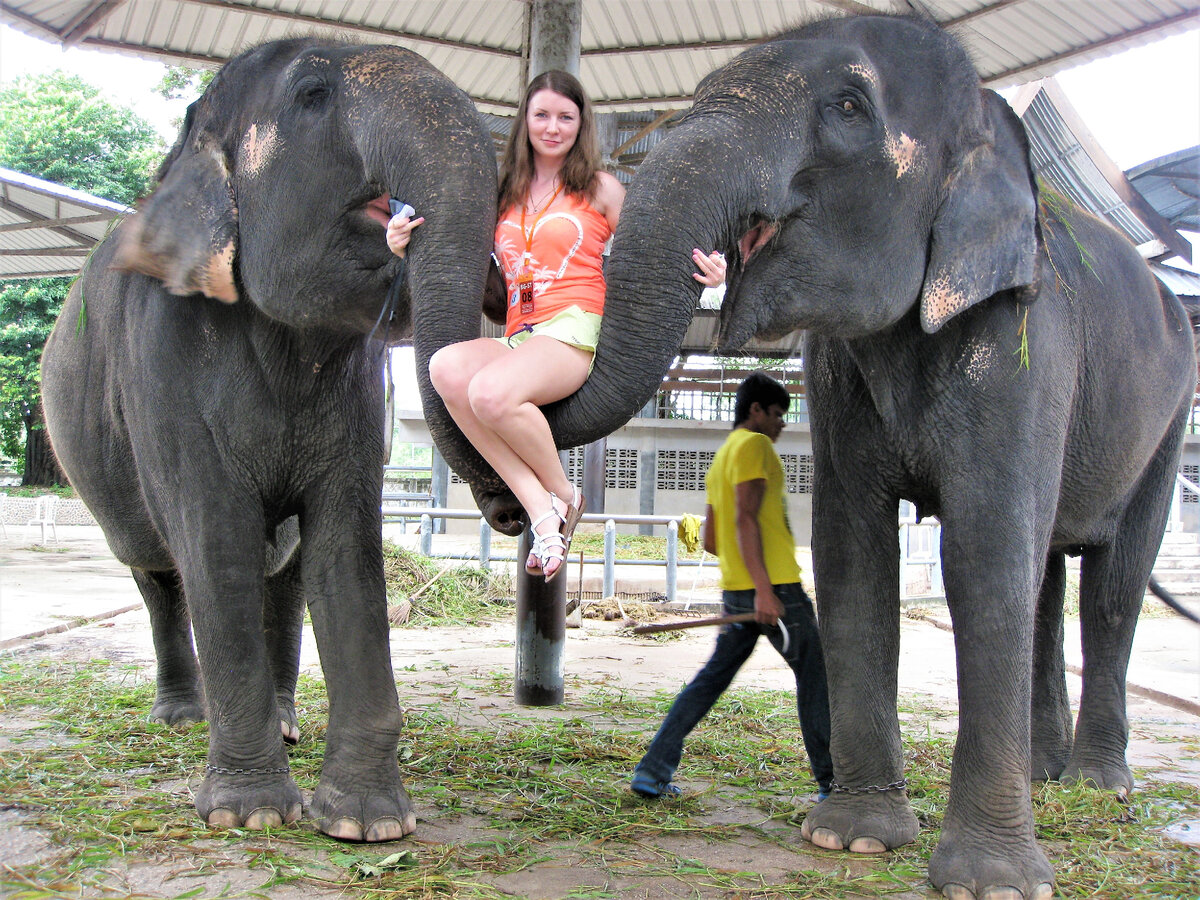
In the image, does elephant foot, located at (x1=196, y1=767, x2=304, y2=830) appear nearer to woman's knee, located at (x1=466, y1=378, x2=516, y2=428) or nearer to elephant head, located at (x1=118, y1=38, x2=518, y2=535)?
elephant head, located at (x1=118, y1=38, x2=518, y2=535)

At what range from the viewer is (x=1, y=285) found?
82.8 feet

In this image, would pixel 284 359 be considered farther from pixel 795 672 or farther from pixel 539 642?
pixel 539 642

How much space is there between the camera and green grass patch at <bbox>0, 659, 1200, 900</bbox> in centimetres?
294

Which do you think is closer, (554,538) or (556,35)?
(554,538)

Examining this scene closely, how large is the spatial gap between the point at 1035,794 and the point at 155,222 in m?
3.60

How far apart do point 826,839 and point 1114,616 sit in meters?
1.88

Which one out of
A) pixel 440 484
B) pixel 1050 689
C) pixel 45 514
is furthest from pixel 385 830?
pixel 440 484

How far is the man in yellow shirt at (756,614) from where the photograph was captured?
3.72 metres

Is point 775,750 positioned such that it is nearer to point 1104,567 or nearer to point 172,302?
point 1104,567

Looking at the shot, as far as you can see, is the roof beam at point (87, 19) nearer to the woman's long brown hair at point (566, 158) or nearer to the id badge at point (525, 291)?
the woman's long brown hair at point (566, 158)

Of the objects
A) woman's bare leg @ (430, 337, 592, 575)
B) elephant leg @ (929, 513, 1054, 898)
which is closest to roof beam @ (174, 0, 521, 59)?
woman's bare leg @ (430, 337, 592, 575)

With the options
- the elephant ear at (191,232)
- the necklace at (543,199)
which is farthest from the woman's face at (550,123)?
the elephant ear at (191,232)

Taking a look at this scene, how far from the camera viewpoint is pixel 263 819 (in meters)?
3.33

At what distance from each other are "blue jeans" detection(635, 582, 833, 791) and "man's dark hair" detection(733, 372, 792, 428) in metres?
0.63
